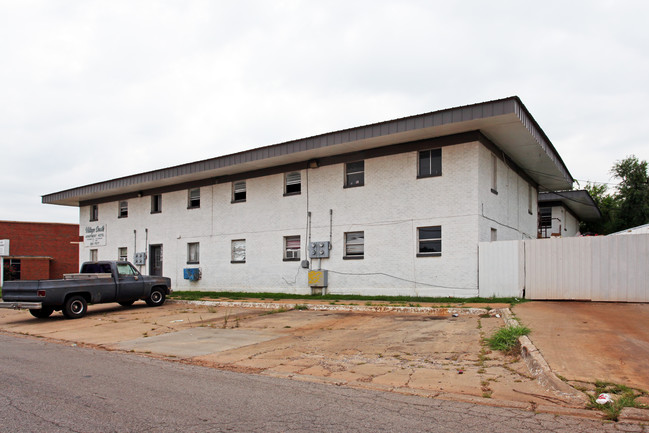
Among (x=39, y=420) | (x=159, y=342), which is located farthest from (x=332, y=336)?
(x=39, y=420)

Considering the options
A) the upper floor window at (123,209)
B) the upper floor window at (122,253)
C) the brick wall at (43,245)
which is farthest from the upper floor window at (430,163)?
the brick wall at (43,245)

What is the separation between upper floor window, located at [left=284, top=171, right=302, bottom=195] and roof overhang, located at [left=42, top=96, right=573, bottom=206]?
57 centimetres

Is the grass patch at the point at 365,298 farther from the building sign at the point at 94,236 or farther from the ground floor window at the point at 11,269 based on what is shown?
the ground floor window at the point at 11,269

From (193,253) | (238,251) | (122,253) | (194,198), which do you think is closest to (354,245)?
(238,251)

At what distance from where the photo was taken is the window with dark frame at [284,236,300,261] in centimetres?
2202

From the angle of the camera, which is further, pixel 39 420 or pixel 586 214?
pixel 586 214

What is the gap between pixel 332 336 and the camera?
1148cm

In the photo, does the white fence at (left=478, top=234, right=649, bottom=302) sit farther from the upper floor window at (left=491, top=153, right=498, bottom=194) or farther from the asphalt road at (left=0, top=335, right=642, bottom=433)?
the asphalt road at (left=0, top=335, right=642, bottom=433)

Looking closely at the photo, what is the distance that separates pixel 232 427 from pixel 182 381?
8.62 feet

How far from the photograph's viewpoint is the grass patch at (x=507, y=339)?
8.98 meters

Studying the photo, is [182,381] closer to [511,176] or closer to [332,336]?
[332,336]

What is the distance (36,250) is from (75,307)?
30737 millimetres

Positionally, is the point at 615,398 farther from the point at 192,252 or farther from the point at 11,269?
the point at 11,269

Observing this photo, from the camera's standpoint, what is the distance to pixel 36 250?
4272cm
